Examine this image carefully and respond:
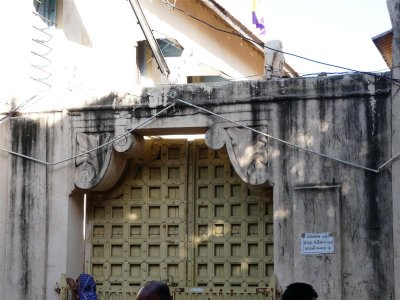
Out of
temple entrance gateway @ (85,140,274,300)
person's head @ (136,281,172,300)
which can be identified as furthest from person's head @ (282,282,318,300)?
temple entrance gateway @ (85,140,274,300)

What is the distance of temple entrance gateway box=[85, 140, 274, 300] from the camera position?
34.8 ft

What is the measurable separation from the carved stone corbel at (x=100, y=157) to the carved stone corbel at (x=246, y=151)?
1.02 meters

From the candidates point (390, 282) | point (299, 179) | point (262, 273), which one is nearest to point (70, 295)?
point (262, 273)

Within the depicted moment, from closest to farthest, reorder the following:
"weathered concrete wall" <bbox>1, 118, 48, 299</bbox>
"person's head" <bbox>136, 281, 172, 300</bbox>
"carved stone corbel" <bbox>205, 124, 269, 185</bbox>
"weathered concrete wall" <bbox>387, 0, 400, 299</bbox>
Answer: "person's head" <bbox>136, 281, 172, 300</bbox> < "weathered concrete wall" <bbox>387, 0, 400, 299</bbox> < "carved stone corbel" <bbox>205, 124, 269, 185</bbox> < "weathered concrete wall" <bbox>1, 118, 48, 299</bbox>

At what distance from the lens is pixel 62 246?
10680mm

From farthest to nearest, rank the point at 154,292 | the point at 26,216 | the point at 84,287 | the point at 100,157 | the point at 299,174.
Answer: the point at 26,216
the point at 100,157
the point at 84,287
the point at 299,174
the point at 154,292

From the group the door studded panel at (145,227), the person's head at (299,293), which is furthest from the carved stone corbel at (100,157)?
the person's head at (299,293)

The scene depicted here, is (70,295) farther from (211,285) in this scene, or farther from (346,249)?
(346,249)

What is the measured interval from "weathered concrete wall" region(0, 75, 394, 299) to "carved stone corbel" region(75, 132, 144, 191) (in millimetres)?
99

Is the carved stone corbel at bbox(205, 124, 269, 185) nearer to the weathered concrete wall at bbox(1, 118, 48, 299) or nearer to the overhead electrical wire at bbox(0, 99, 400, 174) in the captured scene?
the overhead electrical wire at bbox(0, 99, 400, 174)

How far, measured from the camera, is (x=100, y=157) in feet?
35.1

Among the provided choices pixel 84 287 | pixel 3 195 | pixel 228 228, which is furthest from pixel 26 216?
pixel 228 228

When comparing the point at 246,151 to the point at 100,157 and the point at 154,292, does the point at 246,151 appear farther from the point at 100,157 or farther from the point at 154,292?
the point at 154,292

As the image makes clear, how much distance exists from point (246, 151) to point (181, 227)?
1.33 m
